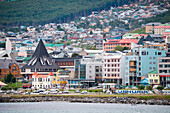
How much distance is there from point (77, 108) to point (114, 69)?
99.5 ft

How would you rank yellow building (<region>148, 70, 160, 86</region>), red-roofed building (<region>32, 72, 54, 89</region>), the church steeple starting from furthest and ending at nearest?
→ the church steeple
red-roofed building (<region>32, 72, 54, 89</region>)
yellow building (<region>148, 70, 160, 86</region>)

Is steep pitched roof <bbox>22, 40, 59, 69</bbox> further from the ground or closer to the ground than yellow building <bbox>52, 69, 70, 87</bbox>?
further from the ground

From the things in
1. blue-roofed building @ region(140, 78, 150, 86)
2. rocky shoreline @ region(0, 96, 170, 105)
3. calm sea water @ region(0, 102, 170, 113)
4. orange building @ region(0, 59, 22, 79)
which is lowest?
calm sea water @ region(0, 102, 170, 113)

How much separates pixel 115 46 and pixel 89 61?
159 feet

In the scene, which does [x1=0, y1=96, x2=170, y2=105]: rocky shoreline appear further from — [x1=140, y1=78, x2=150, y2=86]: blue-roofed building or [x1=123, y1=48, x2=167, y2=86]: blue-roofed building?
[x1=123, y1=48, x2=167, y2=86]: blue-roofed building

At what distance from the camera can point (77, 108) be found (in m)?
79.6

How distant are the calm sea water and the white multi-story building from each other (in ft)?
77.1

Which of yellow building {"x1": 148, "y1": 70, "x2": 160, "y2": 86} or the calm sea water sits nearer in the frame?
the calm sea water

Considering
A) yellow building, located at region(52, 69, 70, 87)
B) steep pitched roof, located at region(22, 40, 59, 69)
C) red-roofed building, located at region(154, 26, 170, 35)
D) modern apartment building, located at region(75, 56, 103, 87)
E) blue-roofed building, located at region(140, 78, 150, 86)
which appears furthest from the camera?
red-roofed building, located at region(154, 26, 170, 35)

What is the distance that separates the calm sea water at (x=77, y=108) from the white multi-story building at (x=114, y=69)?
2350 centimetres

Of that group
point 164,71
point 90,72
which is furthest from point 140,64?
point 90,72

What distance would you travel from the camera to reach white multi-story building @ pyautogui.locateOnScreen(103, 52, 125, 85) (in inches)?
4240

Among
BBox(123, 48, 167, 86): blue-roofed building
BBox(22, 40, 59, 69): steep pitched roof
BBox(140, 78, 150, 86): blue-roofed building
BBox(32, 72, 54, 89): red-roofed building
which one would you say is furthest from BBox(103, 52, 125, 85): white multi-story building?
BBox(22, 40, 59, 69): steep pitched roof

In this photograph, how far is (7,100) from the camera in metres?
90.1
